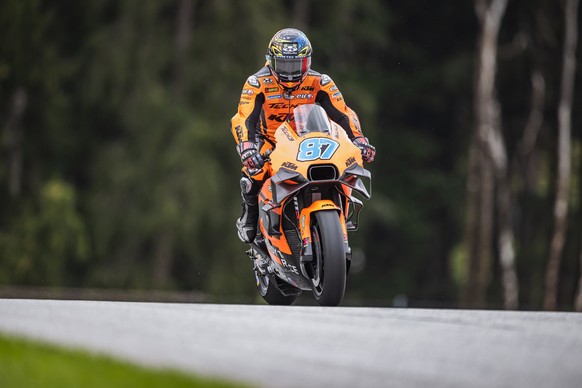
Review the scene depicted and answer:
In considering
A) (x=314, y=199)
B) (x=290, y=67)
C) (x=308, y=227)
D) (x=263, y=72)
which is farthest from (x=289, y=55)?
(x=308, y=227)

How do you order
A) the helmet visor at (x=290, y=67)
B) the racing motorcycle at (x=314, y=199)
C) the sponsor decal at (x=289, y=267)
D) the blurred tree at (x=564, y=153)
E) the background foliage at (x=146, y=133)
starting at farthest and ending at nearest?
the blurred tree at (x=564, y=153) < the background foliage at (x=146, y=133) < the helmet visor at (x=290, y=67) < the sponsor decal at (x=289, y=267) < the racing motorcycle at (x=314, y=199)

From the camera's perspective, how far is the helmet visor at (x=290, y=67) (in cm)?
1149

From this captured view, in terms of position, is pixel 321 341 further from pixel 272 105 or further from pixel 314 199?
pixel 272 105

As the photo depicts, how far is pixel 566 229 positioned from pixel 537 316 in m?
25.0

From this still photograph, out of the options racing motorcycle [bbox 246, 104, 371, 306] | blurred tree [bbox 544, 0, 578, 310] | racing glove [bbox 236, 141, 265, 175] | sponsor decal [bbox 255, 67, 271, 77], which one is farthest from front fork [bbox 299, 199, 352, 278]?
blurred tree [bbox 544, 0, 578, 310]

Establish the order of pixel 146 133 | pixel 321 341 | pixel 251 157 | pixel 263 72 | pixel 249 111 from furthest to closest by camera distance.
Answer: pixel 146 133
pixel 263 72
pixel 249 111
pixel 251 157
pixel 321 341

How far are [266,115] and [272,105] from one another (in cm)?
13

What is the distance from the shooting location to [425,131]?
41.5m

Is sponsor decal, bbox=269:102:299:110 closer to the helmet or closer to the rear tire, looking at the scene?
the helmet

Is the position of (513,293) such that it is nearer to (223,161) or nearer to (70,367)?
(223,161)

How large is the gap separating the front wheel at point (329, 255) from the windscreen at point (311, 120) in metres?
0.73

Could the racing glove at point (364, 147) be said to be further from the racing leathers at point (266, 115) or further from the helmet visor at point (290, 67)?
the helmet visor at point (290, 67)

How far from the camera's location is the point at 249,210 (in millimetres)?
12102

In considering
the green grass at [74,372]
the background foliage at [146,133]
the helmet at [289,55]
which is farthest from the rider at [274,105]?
the background foliage at [146,133]
